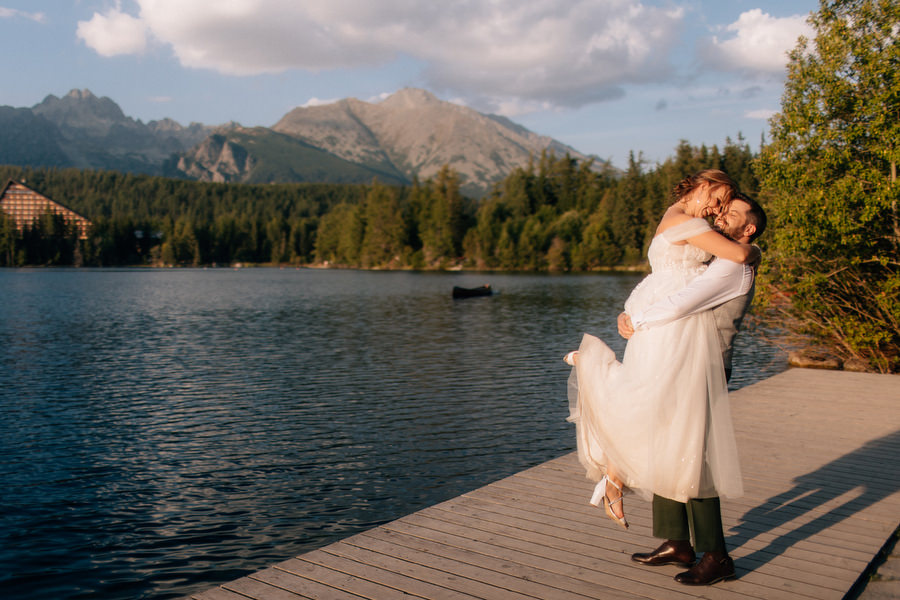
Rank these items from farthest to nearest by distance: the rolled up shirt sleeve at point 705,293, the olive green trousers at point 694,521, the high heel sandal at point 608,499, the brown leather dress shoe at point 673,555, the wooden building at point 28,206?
the wooden building at point 28,206, the brown leather dress shoe at point 673,555, the high heel sandal at point 608,499, the olive green trousers at point 694,521, the rolled up shirt sleeve at point 705,293

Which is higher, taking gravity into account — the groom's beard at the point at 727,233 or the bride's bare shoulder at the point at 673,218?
the bride's bare shoulder at the point at 673,218

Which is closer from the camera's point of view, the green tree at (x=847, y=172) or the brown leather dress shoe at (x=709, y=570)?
the brown leather dress shoe at (x=709, y=570)

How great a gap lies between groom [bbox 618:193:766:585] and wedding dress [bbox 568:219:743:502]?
0.36ft

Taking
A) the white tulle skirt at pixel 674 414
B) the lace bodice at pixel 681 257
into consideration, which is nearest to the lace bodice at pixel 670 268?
the lace bodice at pixel 681 257

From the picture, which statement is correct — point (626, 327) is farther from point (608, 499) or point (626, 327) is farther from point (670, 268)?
point (608, 499)

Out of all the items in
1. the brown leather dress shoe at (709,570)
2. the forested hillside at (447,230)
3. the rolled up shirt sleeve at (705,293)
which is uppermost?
the forested hillside at (447,230)

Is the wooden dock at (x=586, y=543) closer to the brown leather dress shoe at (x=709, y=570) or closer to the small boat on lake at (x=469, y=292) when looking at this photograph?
the brown leather dress shoe at (x=709, y=570)

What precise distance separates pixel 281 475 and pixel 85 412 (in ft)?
22.9

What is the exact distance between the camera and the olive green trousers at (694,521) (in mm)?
4410

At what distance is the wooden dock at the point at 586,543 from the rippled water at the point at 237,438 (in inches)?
95.5

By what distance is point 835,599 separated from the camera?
4234 mm

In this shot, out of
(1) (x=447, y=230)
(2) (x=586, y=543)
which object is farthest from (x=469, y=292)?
(1) (x=447, y=230)

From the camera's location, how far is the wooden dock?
4453mm

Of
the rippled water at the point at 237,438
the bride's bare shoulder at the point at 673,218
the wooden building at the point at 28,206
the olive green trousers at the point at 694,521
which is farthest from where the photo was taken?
the wooden building at the point at 28,206
